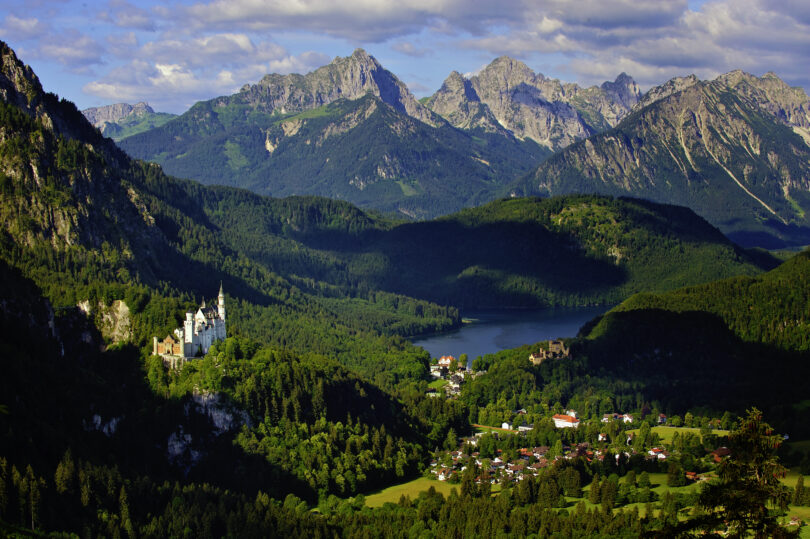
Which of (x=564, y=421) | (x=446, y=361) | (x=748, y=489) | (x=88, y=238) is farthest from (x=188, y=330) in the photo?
(x=748, y=489)

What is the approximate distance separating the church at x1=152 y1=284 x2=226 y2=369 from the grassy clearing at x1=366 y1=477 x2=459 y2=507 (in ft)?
82.2

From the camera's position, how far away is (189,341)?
104 m

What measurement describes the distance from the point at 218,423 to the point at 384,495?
1812cm

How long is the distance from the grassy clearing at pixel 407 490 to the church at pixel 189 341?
82.2 feet

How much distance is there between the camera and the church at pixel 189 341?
10356 cm

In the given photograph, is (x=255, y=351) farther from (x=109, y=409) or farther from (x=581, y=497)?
(x=581, y=497)

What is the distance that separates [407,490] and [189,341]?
2813cm

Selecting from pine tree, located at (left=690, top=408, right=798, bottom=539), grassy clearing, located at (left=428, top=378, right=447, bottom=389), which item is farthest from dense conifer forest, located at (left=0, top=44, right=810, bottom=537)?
grassy clearing, located at (left=428, top=378, right=447, bottom=389)

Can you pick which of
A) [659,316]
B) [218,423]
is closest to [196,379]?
[218,423]

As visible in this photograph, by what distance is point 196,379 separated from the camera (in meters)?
100

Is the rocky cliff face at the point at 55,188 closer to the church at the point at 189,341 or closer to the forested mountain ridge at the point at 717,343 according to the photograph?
the church at the point at 189,341

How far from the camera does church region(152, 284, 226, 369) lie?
10356 centimetres

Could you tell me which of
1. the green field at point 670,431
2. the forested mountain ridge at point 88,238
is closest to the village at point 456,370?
the forested mountain ridge at point 88,238

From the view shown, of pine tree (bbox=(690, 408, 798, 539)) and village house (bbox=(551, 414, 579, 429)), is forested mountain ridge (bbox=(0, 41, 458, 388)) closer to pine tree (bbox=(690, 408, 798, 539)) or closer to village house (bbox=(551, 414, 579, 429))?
village house (bbox=(551, 414, 579, 429))
